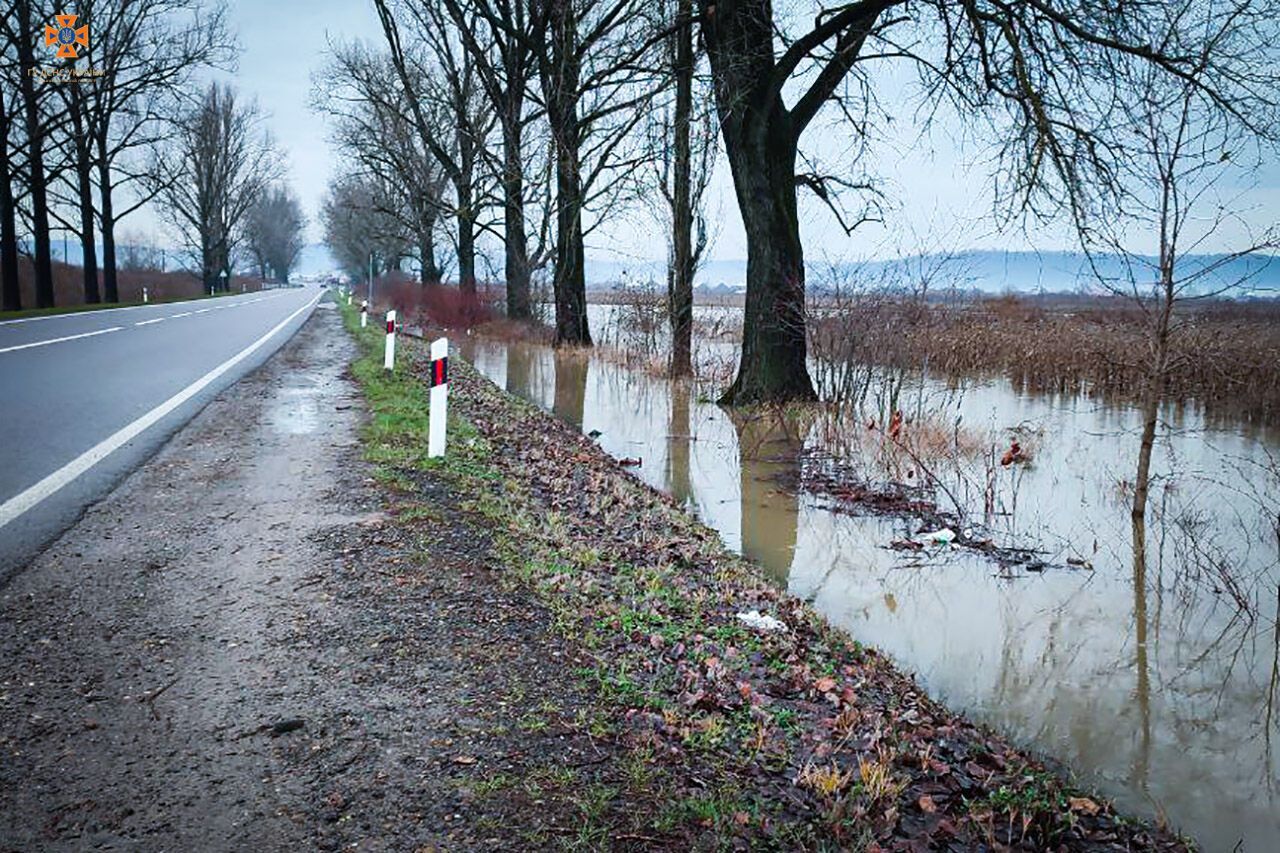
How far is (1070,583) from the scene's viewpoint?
6980 mm

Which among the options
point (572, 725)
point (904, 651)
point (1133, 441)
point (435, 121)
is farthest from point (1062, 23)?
point (435, 121)

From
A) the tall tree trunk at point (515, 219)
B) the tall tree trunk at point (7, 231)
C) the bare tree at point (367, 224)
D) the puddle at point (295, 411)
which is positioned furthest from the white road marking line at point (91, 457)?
the bare tree at point (367, 224)

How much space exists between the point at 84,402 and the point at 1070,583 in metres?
9.92

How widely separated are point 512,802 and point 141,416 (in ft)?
26.9

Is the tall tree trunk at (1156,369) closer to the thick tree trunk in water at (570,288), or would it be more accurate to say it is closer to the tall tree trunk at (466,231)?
the thick tree trunk in water at (570,288)

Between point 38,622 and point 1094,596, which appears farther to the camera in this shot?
point 1094,596

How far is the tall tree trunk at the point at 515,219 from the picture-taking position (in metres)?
24.1

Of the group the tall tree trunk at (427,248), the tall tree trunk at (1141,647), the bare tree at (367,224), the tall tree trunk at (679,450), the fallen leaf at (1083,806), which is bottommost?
the tall tree trunk at (1141,647)

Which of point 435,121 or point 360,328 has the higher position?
point 435,121

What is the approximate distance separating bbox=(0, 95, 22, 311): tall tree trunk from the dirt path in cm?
2720

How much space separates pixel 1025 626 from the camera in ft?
20.1

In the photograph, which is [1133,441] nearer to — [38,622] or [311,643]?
[311,643]

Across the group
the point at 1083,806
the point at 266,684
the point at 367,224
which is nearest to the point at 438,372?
the point at 266,684

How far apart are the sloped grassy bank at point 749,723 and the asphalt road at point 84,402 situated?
9.08ft
